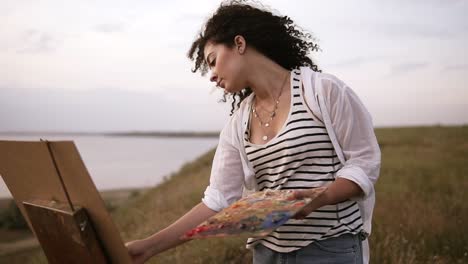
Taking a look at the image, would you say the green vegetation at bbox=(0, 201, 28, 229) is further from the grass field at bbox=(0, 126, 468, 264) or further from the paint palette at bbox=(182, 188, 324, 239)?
the paint palette at bbox=(182, 188, 324, 239)

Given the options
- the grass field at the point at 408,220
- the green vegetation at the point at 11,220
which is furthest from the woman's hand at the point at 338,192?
the green vegetation at the point at 11,220

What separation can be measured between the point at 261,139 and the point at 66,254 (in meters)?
0.82

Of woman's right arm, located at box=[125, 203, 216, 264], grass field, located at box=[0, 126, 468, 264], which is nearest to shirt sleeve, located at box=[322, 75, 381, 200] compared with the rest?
woman's right arm, located at box=[125, 203, 216, 264]

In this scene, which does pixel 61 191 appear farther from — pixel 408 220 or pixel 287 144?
pixel 408 220

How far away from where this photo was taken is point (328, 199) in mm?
1632

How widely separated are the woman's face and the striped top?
23 centimetres

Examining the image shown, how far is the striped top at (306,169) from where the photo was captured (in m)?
1.78

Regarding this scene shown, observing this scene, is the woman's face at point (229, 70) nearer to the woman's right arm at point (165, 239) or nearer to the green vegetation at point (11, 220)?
the woman's right arm at point (165, 239)

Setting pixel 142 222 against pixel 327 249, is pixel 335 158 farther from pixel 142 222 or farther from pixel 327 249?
pixel 142 222

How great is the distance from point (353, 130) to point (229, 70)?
55 centimetres

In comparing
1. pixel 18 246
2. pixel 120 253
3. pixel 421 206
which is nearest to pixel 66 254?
pixel 120 253

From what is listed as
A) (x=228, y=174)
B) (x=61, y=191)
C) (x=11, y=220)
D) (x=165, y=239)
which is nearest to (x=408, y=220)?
(x=228, y=174)

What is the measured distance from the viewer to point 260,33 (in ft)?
6.57

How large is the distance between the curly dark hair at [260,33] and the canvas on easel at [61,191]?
0.89 metres
